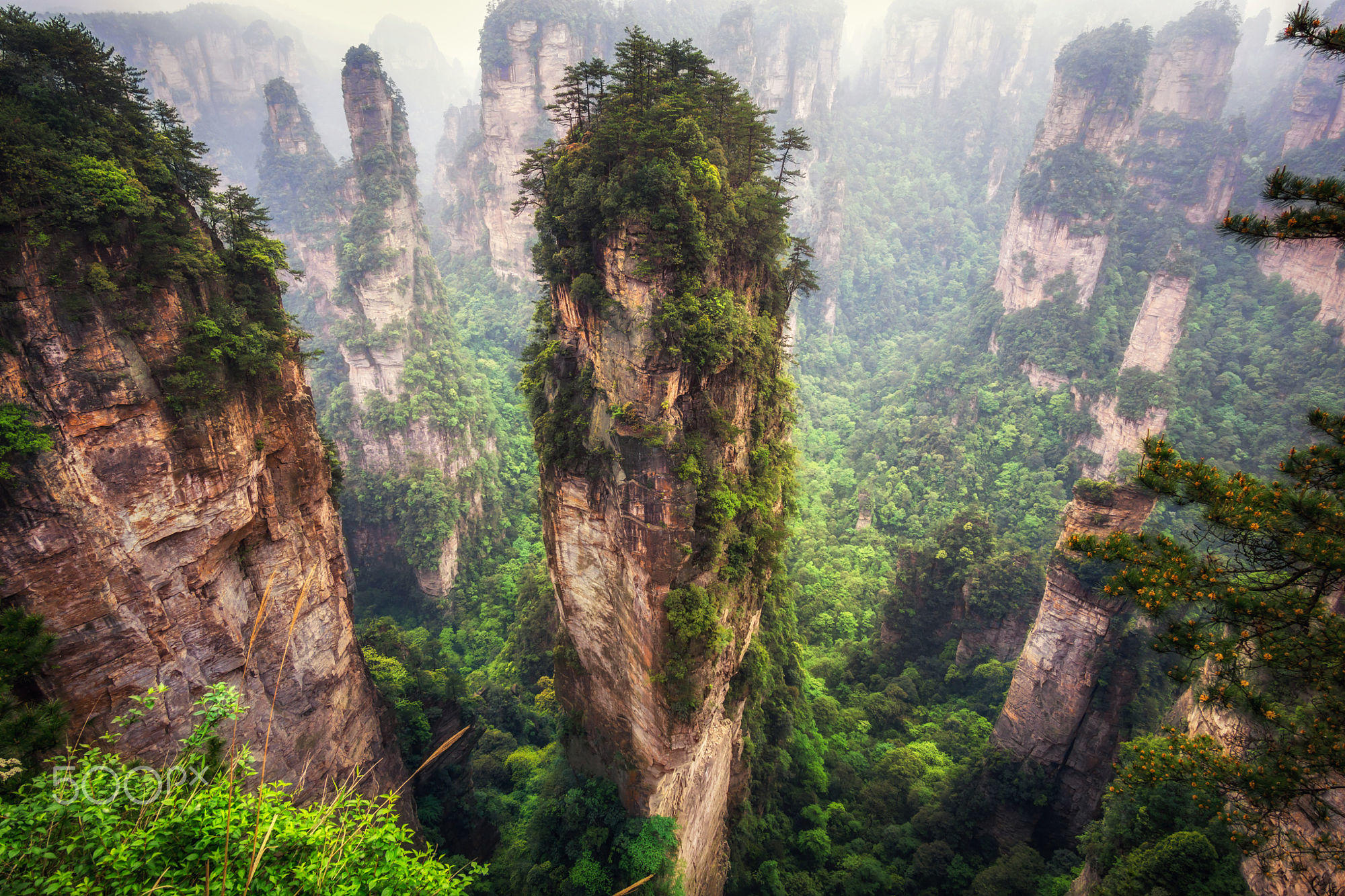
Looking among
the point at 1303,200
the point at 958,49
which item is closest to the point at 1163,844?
the point at 1303,200

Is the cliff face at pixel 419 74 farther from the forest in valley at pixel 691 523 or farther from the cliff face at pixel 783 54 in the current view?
the forest in valley at pixel 691 523

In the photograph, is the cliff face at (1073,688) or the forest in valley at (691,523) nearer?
the forest in valley at (691,523)

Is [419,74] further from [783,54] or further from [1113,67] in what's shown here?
[1113,67]

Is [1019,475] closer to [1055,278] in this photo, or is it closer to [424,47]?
[1055,278]

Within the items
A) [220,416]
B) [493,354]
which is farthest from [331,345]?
[220,416]

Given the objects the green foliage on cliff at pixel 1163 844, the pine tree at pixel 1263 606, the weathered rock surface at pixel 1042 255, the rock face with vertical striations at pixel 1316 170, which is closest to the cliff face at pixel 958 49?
the rock face with vertical striations at pixel 1316 170

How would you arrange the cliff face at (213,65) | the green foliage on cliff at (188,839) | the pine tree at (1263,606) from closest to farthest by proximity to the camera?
the green foliage on cliff at (188,839), the pine tree at (1263,606), the cliff face at (213,65)
